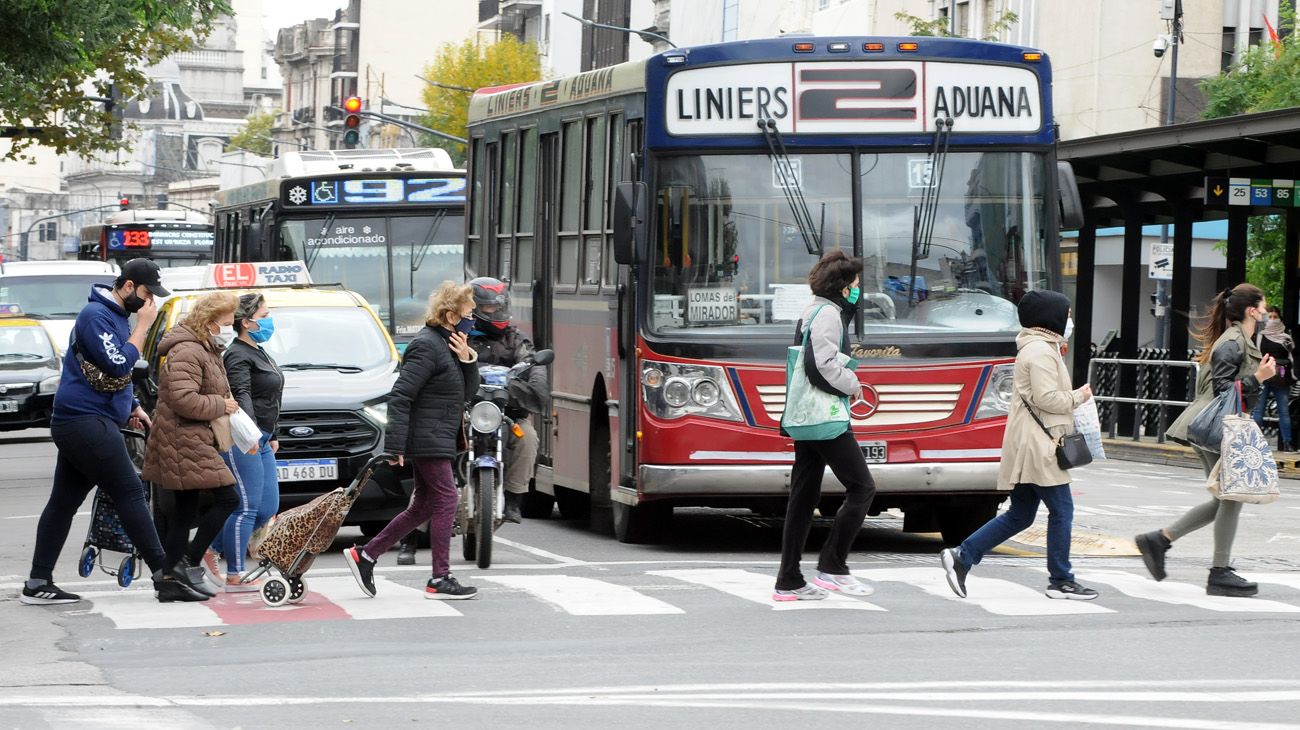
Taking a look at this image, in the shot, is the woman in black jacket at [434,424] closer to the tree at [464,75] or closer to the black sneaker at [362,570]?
the black sneaker at [362,570]

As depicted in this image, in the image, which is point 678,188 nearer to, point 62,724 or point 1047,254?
point 1047,254

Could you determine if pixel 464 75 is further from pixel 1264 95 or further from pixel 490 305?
pixel 490 305

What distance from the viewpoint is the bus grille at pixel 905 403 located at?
1386 cm

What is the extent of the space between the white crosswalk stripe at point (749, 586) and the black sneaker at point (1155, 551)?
1.70m

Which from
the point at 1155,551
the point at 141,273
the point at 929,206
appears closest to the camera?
the point at 141,273

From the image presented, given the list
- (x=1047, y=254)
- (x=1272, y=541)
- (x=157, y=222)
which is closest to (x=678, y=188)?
(x=1047, y=254)

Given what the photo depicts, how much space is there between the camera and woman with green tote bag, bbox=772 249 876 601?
11.1 m

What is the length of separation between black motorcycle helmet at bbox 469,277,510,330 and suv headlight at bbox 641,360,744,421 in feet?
3.07

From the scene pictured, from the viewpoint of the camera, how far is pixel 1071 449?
37.0 ft

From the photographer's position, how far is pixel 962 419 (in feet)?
46.0

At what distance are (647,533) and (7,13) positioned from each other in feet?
35.2

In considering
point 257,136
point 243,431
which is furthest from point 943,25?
Result: point 257,136

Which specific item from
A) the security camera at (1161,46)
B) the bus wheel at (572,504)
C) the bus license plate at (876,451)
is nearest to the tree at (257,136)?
the security camera at (1161,46)

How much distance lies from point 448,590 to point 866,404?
3335 mm
